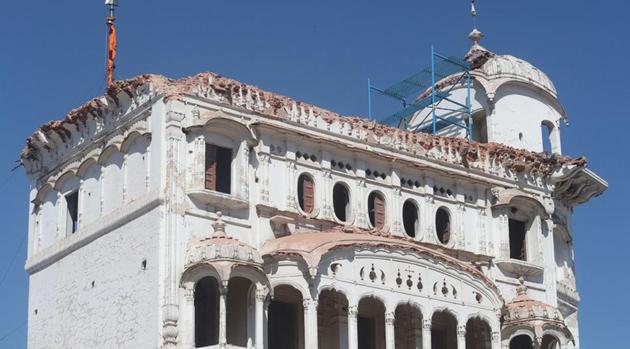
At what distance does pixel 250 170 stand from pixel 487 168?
1089 centimetres

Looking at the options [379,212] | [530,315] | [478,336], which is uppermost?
[379,212]

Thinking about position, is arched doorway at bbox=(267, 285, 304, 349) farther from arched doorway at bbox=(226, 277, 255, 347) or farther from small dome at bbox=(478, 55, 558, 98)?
small dome at bbox=(478, 55, 558, 98)

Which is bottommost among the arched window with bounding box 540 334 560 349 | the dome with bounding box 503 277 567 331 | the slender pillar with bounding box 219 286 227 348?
the slender pillar with bounding box 219 286 227 348

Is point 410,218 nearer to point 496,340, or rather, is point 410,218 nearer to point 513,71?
point 496,340

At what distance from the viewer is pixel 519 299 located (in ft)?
153

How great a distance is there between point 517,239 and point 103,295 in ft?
53.2

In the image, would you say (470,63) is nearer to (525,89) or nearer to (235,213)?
(525,89)

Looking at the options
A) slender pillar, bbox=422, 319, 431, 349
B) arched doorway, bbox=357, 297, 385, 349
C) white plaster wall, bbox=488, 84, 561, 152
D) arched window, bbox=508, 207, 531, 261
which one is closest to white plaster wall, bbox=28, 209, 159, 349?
arched doorway, bbox=357, 297, 385, 349

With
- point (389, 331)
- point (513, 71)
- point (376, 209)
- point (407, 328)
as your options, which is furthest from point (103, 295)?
point (513, 71)

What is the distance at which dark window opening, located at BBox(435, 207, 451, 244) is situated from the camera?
155 ft

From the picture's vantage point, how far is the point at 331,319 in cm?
4262

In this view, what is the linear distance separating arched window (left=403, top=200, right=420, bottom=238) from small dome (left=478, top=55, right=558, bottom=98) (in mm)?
8963

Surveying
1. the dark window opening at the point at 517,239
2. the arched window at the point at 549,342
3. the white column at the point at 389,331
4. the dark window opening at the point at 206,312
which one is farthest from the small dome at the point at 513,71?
the dark window opening at the point at 206,312

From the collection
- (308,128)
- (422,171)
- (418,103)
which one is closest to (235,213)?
(308,128)
